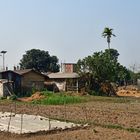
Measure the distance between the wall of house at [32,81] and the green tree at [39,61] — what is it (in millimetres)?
29398

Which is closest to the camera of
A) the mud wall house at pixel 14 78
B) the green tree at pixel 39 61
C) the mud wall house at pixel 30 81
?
the mud wall house at pixel 14 78

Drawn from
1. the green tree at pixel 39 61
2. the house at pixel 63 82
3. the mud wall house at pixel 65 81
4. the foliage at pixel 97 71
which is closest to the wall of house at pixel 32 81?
the house at pixel 63 82

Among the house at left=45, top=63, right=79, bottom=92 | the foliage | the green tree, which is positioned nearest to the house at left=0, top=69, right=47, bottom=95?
the house at left=45, top=63, right=79, bottom=92

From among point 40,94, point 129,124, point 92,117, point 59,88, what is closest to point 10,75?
Answer: point 59,88

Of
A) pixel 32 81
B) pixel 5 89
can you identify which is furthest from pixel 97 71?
pixel 5 89

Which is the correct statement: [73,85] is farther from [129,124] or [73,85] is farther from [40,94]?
[129,124]

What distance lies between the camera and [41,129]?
47.6ft

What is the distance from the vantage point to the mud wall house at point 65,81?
1758 inches

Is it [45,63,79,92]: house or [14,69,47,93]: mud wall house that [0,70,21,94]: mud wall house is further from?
[45,63,79,92]: house

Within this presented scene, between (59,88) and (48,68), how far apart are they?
92.3 feet

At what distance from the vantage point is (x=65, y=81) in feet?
150

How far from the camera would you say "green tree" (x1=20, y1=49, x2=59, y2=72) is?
7338 cm

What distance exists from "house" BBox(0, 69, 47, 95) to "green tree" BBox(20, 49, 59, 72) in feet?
95.9

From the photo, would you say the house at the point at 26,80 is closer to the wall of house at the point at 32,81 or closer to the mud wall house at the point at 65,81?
the wall of house at the point at 32,81
